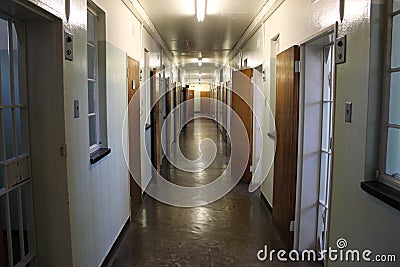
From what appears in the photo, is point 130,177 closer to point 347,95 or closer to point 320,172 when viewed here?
point 320,172

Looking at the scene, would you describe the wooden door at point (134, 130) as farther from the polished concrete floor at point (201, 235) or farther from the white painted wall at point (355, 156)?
the white painted wall at point (355, 156)

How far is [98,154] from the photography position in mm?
2732

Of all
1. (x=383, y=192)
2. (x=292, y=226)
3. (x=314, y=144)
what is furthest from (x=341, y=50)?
(x=292, y=226)

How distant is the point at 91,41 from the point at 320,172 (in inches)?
94.9

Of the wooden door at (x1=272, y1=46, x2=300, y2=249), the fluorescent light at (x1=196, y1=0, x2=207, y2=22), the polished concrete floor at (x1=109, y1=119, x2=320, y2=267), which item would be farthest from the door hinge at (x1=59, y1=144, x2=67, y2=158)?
the fluorescent light at (x1=196, y1=0, x2=207, y2=22)

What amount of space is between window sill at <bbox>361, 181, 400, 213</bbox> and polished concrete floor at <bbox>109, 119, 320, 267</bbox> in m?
1.54

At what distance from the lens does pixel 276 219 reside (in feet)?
12.2

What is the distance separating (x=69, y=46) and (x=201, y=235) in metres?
2.38

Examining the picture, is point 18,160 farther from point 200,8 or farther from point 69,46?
point 200,8

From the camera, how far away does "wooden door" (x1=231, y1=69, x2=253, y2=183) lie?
5.70m

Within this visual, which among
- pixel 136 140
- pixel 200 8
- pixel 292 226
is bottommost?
pixel 292 226

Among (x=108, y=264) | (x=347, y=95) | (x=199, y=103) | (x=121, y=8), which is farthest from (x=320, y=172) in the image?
(x=199, y=103)

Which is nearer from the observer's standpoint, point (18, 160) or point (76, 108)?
point (18, 160)

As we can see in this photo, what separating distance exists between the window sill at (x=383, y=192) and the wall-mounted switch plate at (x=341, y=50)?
30.9 inches
